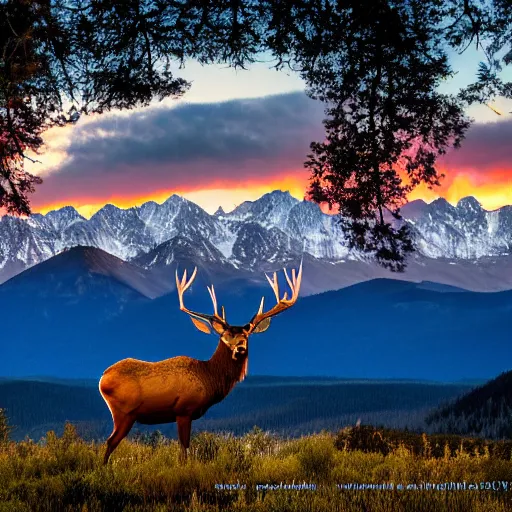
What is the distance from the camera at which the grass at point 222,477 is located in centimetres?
846

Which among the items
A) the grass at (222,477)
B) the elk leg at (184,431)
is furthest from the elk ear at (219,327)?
the grass at (222,477)

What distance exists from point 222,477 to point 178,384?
4.13 ft

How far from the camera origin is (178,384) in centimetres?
1023

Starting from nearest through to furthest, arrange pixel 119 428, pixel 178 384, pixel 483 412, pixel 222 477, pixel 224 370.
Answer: pixel 222 477 → pixel 119 428 → pixel 178 384 → pixel 224 370 → pixel 483 412

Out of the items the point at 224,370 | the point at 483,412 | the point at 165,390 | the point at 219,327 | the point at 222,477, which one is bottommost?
the point at 483,412

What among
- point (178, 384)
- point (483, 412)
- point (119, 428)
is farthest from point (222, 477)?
point (483, 412)

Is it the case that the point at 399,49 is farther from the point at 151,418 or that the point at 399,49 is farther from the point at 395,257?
the point at 151,418

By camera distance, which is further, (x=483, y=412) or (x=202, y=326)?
(x=483, y=412)

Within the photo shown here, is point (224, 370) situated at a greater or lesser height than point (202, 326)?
lesser

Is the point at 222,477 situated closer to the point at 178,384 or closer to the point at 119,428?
the point at 178,384

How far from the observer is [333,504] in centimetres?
832

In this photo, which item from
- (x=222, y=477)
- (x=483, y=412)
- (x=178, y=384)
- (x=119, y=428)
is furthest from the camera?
(x=483, y=412)

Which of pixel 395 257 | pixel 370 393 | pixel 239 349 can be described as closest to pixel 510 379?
pixel 395 257

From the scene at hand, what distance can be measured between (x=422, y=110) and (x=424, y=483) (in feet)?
18.8
